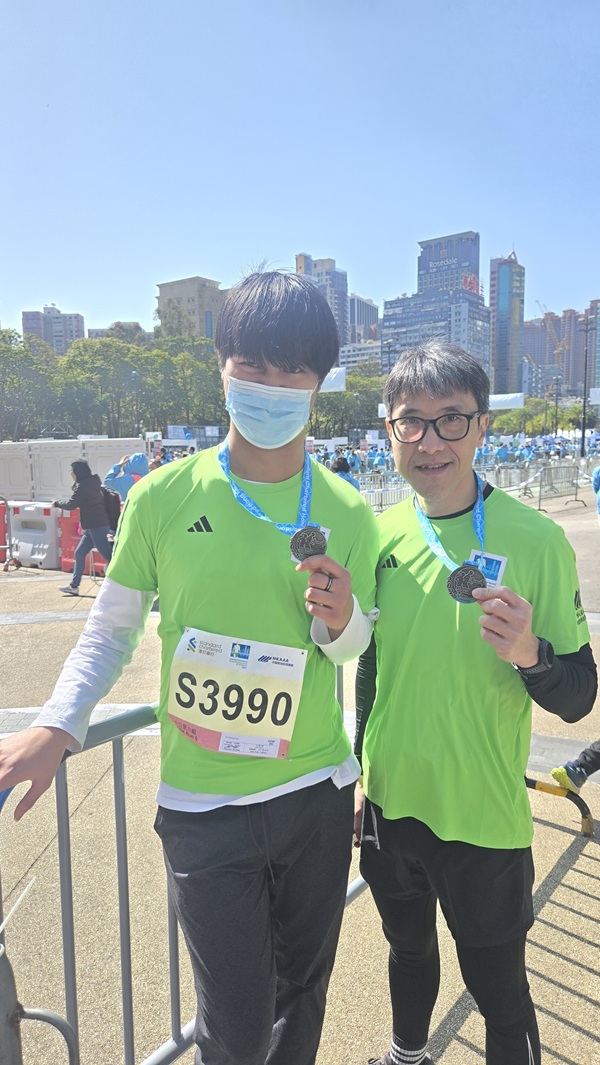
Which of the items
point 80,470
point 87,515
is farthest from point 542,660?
point 80,470

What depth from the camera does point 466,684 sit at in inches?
69.2

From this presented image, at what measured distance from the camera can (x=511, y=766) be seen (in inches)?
70.6

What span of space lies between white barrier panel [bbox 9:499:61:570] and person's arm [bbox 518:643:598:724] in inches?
459

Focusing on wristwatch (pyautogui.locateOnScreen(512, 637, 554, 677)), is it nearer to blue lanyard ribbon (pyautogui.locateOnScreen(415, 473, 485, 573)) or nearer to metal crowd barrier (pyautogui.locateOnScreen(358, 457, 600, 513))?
blue lanyard ribbon (pyautogui.locateOnScreen(415, 473, 485, 573))

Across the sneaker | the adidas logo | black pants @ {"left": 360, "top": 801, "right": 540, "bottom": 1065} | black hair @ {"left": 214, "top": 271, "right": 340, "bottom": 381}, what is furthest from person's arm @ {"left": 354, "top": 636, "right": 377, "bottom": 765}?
the sneaker

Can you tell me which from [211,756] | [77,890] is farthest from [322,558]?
[77,890]

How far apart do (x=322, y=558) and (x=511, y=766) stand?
Result: 843 mm

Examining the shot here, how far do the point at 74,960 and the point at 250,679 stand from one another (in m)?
0.95

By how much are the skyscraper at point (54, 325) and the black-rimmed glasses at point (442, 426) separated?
510 feet

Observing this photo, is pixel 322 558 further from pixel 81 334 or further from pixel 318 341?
pixel 81 334

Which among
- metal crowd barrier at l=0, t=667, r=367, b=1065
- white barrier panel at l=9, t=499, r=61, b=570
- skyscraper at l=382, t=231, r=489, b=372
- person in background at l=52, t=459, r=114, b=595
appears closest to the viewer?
metal crowd barrier at l=0, t=667, r=367, b=1065

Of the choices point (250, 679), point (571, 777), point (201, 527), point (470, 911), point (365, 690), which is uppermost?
point (201, 527)

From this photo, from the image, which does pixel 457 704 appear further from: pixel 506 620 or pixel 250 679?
pixel 250 679

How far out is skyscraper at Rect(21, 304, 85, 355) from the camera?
14838 centimetres
